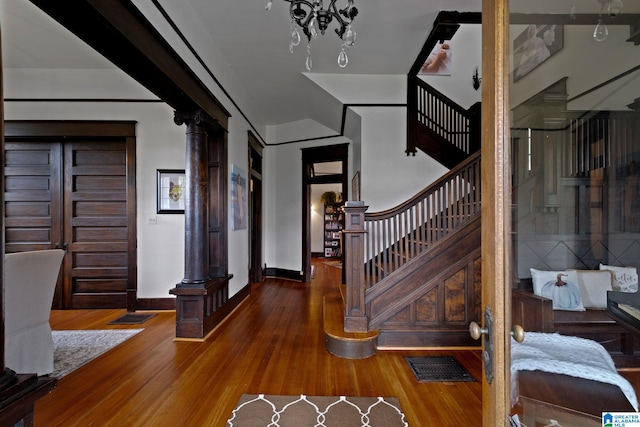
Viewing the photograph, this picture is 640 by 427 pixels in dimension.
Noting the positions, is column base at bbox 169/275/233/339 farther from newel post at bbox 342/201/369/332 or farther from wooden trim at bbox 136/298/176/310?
newel post at bbox 342/201/369/332

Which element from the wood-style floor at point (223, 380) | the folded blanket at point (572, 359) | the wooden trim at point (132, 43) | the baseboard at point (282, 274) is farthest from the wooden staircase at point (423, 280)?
the baseboard at point (282, 274)

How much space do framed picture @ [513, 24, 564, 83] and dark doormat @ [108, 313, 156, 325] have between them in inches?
176

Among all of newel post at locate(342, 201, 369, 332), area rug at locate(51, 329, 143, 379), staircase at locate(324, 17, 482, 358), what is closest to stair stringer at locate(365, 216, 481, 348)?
staircase at locate(324, 17, 482, 358)

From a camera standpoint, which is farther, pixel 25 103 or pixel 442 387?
pixel 25 103

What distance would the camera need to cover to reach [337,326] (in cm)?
313

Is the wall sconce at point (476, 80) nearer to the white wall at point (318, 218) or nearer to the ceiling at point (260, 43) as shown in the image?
the ceiling at point (260, 43)

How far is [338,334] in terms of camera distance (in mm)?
2941

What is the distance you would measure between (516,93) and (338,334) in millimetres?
2518

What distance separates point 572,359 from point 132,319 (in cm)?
444

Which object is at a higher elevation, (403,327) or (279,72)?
(279,72)

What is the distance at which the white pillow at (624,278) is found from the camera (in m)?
1.44

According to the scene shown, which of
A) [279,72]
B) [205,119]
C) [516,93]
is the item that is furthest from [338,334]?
[279,72]

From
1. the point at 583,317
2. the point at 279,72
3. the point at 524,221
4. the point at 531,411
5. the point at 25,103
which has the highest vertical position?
the point at 279,72

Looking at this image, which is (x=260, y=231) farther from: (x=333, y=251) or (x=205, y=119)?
(x=333, y=251)
